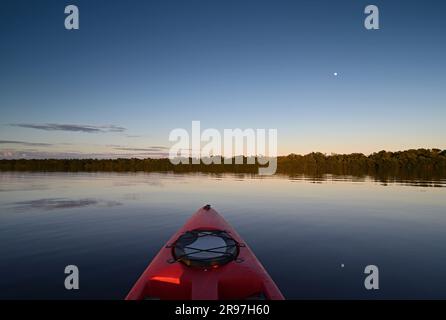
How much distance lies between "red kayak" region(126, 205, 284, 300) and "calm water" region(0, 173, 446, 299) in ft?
5.44

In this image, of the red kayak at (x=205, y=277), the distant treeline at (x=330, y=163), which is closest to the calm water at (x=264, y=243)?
the red kayak at (x=205, y=277)

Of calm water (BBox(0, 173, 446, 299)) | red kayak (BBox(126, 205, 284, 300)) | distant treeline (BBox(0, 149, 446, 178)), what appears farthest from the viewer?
distant treeline (BBox(0, 149, 446, 178))

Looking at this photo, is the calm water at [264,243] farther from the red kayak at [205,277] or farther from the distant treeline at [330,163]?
the distant treeline at [330,163]

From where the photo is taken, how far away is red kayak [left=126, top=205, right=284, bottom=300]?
506cm

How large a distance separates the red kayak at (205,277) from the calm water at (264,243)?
166 centimetres

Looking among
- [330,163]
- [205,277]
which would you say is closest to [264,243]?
[205,277]

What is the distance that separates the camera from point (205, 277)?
17.3 ft

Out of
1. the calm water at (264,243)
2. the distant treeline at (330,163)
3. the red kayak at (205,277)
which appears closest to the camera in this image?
the red kayak at (205,277)

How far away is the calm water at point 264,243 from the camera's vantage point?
7066 millimetres

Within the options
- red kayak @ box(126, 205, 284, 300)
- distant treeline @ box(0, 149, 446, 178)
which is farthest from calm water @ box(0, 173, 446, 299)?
distant treeline @ box(0, 149, 446, 178)

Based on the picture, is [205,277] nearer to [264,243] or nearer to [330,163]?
[264,243]

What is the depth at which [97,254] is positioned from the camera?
9.02 m

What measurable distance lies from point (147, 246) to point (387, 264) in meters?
8.01

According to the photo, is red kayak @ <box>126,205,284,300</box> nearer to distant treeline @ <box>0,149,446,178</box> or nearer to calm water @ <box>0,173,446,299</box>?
calm water @ <box>0,173,446,299</box>
